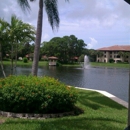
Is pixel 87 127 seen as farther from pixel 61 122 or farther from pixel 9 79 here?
pixel 9 79

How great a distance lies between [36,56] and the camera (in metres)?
11.0

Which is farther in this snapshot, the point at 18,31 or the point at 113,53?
the point at 113,53

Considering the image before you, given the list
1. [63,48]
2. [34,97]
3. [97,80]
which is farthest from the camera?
[63,48]

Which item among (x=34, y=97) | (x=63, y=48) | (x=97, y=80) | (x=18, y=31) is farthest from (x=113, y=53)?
(x=34, y=97)

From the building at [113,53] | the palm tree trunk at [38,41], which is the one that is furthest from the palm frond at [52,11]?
the building at [113,53]

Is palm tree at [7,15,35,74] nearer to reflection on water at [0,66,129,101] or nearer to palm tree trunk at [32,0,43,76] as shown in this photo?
palm tree trunk at [32,0,43,76]

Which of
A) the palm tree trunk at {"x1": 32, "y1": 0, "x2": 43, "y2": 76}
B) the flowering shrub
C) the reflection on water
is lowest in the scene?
the reflection on water

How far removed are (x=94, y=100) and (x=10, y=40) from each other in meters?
6.70

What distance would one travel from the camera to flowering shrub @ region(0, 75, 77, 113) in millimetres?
6812

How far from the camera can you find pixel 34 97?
6.77 metres

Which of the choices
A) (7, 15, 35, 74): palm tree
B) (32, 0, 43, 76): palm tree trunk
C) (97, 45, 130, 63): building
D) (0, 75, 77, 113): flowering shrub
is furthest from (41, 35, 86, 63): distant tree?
(0, 75, 77, 113): flowering shrub

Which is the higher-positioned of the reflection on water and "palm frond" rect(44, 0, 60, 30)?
"palm frond" rect(44, 0, 60, 30)

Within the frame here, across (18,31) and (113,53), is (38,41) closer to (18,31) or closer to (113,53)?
(18,31)

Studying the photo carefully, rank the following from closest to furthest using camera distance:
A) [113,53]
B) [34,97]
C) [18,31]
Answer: [34,97] < [18,31] < [113,53]
